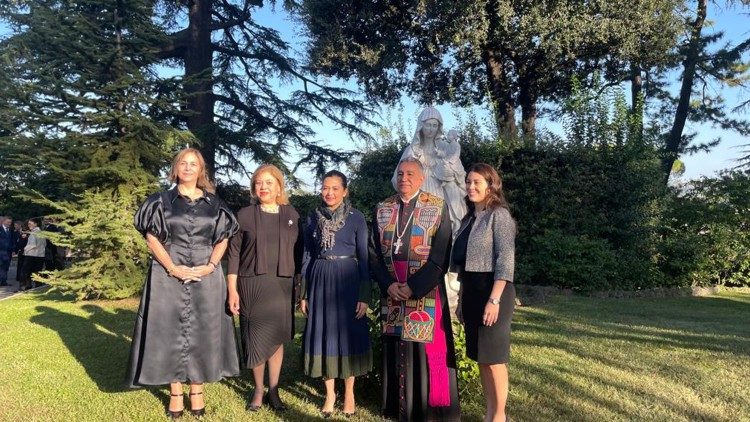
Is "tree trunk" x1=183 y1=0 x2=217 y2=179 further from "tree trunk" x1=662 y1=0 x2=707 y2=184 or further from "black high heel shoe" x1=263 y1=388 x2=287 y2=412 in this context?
"tree trunk" x1=662 y1=0 x2=707 y2=184

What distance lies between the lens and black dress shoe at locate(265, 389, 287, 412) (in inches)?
163

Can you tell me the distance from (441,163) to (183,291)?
268 centimetres

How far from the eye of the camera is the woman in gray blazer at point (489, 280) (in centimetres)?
329

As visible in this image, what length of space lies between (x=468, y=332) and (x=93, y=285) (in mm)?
7849

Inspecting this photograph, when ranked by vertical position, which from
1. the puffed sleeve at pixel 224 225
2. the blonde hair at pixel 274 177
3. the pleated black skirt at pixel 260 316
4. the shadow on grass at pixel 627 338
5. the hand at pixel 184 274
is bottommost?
the shadow on grass at pixel 627 338

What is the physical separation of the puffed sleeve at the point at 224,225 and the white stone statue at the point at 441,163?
2008mm

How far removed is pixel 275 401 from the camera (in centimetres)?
418

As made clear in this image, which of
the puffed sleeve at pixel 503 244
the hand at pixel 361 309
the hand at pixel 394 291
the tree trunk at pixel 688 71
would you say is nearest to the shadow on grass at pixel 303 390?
the hand at pixel 361 309

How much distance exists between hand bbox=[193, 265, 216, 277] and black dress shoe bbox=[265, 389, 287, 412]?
3.40ft

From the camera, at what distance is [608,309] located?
8977 mm

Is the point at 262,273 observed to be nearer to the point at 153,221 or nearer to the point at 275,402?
the point at 153,221

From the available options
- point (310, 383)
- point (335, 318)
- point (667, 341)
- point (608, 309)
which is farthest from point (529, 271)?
point (335, 318)

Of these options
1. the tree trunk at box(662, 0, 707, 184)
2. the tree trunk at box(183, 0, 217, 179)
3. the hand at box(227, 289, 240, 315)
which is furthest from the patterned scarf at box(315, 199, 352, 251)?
the tree trunk at box(662, 0, 707, 184)

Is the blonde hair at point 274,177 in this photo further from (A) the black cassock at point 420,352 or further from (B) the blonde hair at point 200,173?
(A) the black cassock at point 420,352
